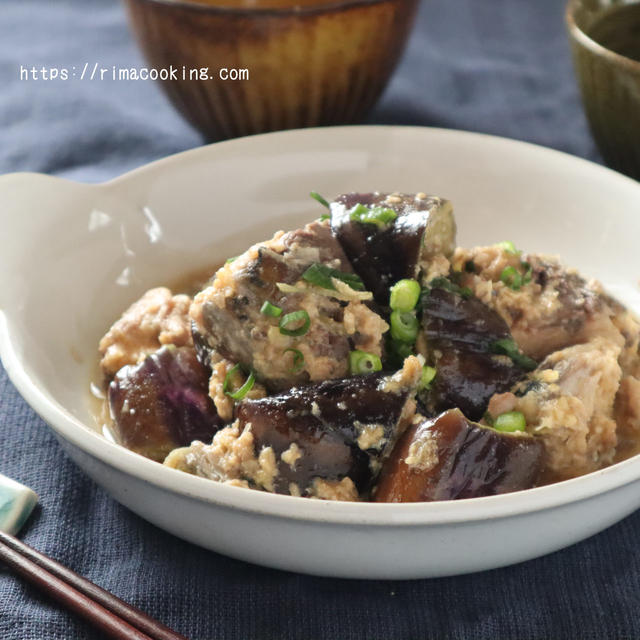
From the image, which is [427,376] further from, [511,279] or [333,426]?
[511,279]

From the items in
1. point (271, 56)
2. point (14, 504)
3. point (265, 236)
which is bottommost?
point (265, 236)

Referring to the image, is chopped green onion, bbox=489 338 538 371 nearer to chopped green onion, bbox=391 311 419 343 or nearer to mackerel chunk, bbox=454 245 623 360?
mackerel chunk, bbox=454 245 623 360

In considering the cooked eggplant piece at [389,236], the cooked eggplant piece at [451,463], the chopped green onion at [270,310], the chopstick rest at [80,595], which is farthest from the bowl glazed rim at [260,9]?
the chopstick rest at [80,595]

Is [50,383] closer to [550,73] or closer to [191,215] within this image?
[191,215]

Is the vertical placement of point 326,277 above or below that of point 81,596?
above

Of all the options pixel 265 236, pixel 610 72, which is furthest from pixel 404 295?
pixel 610 72

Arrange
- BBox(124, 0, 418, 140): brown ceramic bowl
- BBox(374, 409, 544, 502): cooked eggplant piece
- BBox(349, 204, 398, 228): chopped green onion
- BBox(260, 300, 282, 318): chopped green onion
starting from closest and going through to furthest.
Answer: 1. BBox(374, 409, 544, 502): cooked eggplant piece
2. BBox(260, 300, 282, 318): chopped green onion
3. BBox(349, 204, 398, 228): chopped green onion
4. BBox(124, 0, 418, 140): brown ceramic bowl

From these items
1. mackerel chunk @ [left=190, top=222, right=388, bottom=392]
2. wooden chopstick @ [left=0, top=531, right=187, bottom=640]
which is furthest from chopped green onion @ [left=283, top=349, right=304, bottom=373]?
wooden chopstick @ [left=0, top=531, right=187, bottom=640]

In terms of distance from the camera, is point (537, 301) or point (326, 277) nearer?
point (326, 277)
